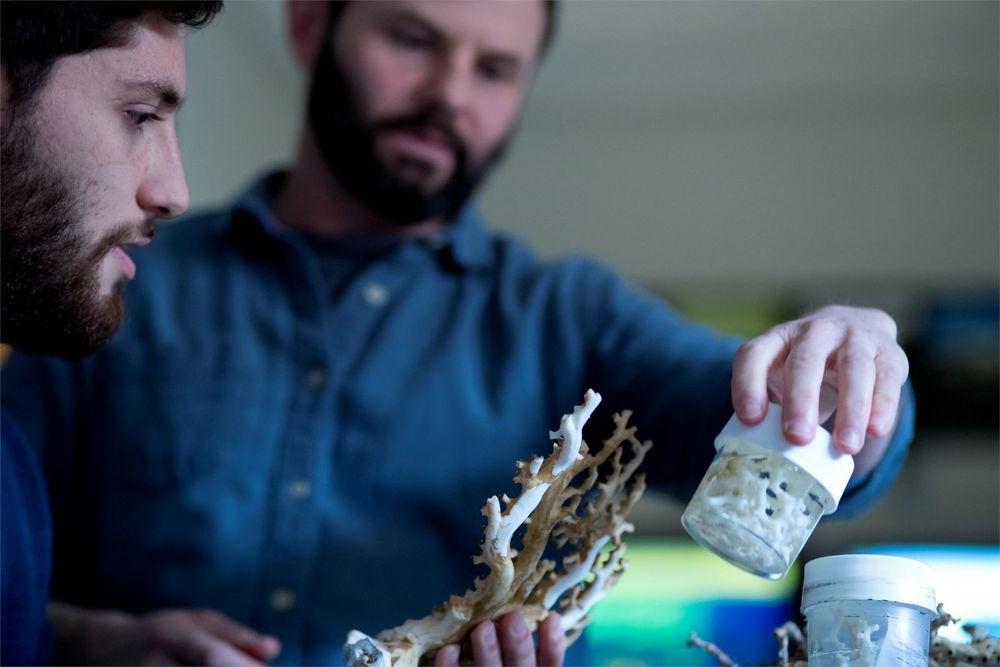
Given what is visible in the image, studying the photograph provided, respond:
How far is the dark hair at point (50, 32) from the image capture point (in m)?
0.49

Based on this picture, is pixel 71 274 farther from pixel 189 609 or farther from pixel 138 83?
pixel 189 609

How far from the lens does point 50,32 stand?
1.63 feet

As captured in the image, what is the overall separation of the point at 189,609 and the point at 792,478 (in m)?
0.56

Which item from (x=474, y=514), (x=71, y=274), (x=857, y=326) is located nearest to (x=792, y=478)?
(x=857, y=326)

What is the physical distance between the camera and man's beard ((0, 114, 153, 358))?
52 centimetres

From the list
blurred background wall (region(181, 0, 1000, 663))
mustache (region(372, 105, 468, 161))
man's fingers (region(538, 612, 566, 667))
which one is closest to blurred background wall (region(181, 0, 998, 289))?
blurred background wall (region(181, 0, 1000, 663))

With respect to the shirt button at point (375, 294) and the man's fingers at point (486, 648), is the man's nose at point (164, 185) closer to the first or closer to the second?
the man's fingers at point (486, 648)

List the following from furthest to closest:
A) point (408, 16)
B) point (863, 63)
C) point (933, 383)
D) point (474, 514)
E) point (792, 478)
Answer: point (933, 383) → point (863, 63) → point (408, 16) → point (474, 514) → point (792, 478)

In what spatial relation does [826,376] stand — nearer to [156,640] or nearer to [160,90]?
[160,90]

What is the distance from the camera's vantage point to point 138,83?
524mm

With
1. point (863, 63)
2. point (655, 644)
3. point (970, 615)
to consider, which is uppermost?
point (863, 63)

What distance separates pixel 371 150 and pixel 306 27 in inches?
4.8

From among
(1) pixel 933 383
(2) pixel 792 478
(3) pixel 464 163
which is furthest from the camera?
(1) pixel 933 383

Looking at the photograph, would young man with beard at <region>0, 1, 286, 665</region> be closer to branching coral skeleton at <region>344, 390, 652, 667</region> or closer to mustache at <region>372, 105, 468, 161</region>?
branching coral skeleton at <region>344, 390, 652, 667</region>
